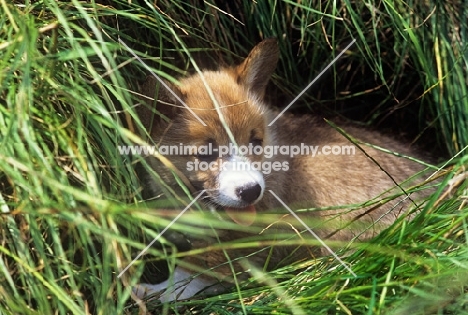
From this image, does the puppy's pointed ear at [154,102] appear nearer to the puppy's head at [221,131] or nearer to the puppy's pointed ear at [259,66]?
the puppy's head at [221,131]

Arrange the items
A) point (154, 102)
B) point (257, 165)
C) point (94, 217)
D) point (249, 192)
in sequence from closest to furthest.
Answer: point (94, 217), point (154, 102), point (249, 192), point (257, 165)

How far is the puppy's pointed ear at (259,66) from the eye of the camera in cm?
307

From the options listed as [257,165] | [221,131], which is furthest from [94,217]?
A: [257,165]

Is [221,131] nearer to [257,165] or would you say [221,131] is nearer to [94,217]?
[257,165]

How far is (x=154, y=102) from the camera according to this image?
106 inches

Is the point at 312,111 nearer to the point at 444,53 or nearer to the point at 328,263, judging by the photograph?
the point at 444,53

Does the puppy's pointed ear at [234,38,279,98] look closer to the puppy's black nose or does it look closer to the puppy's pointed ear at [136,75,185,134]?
the puppy's pointed ear at [136,75,185,134]

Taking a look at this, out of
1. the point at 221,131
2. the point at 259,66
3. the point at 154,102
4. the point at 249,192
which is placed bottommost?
the point at 249,192

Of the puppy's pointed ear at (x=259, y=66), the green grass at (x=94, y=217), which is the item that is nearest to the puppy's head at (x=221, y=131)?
the puppy's pointed ear at (x=259, y=66)

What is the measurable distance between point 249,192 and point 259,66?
68cm

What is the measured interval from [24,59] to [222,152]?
1.01 meters

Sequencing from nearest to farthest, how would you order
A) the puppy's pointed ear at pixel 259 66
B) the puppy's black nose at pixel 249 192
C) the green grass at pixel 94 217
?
the green grass at pixel 94 217 → the puppy's black nose at pixel 249 192 → the puppy's pointed ear at pixel 259 66

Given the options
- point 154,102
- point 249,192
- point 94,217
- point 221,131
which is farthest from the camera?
point 221,131

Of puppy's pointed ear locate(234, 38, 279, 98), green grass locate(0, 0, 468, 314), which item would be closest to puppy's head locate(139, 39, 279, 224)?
puppy's pointed ear locate(234, 38, 279, 98)
